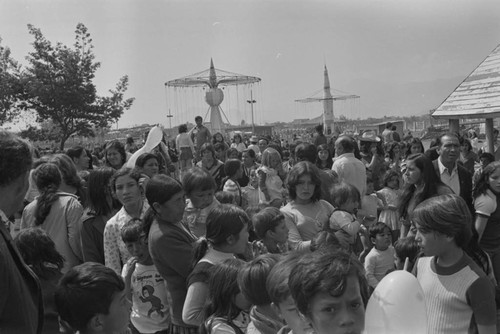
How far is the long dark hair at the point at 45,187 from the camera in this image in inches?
172

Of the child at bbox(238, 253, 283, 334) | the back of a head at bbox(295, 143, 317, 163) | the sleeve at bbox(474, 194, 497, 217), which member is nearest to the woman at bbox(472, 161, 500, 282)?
the sleeve at bbox(474, 194, 497, 217)

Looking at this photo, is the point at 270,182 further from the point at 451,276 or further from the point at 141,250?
the point at 451,276

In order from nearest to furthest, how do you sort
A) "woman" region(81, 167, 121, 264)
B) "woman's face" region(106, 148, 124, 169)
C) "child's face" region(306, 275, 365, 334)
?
1. "child's face" region(306, 275, 365, 334)
2. "woman" region(81, 167, 121, 264)
3. "woman's face" region(106, 148, 124, 169)

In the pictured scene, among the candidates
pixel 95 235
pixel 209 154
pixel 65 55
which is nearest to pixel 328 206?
pixel 95 235

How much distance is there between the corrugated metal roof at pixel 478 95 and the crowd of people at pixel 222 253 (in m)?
6.97

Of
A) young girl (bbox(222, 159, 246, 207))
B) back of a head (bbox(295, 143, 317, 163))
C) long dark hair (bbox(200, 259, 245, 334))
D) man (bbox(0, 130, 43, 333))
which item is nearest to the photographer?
man (bbox(0, 130, 43, 333))

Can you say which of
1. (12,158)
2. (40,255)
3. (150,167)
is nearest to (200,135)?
(150,167)

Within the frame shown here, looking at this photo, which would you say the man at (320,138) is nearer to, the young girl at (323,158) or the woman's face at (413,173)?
the young girl at (323,158)

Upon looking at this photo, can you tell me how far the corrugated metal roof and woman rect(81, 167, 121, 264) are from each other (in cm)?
953

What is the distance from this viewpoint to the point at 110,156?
699cm

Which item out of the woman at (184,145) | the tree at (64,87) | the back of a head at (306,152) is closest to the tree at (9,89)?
the tree at (64,87)

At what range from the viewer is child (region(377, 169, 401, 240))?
652 centimetres

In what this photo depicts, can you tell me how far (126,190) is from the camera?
4238 mm

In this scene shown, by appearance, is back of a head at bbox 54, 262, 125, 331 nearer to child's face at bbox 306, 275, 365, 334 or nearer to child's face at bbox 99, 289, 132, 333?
child's face at bbox 99, 289, 132, 333
